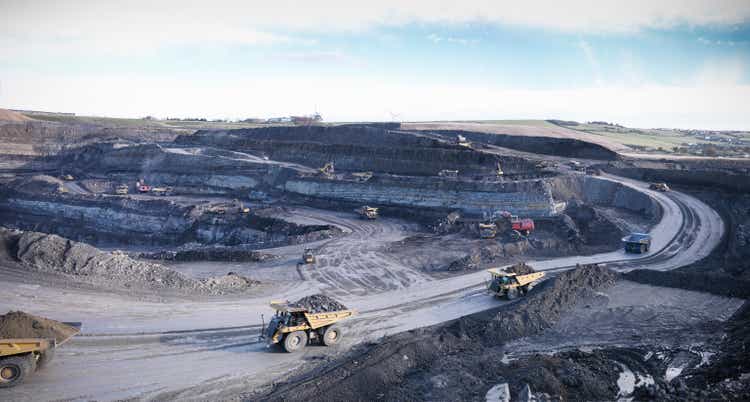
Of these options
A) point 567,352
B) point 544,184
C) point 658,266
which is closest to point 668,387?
point 567,352

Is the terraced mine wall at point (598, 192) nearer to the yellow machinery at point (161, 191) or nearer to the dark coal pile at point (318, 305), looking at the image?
the dark coal pile at point (318, 305)

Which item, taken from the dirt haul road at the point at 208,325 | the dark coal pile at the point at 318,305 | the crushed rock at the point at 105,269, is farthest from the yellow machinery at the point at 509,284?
the crushed rock at the point at 105,269

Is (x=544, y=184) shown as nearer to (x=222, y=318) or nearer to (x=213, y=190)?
(x=222, y=318)

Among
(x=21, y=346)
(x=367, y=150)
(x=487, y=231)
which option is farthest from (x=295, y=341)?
(x=367, y=150)

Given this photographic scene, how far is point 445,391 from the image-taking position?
13055 mm

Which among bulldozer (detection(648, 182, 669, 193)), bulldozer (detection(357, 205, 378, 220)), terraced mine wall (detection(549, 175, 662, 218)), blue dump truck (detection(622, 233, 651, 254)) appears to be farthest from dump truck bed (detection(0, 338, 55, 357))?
bulldozer (detection(648, 182, 669, 193))

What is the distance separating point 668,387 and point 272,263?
19.7 meters

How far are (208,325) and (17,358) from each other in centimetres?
574

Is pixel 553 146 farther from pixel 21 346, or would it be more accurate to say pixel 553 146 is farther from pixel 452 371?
pixel 21 346

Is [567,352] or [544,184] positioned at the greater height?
[544,184]

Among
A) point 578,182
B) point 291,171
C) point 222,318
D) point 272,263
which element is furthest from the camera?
point 291,171

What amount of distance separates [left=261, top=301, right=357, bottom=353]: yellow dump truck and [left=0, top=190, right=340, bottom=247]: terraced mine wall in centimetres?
1790

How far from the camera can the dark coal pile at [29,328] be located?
14.4 metres

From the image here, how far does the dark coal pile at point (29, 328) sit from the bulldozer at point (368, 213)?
2575 centimetres
